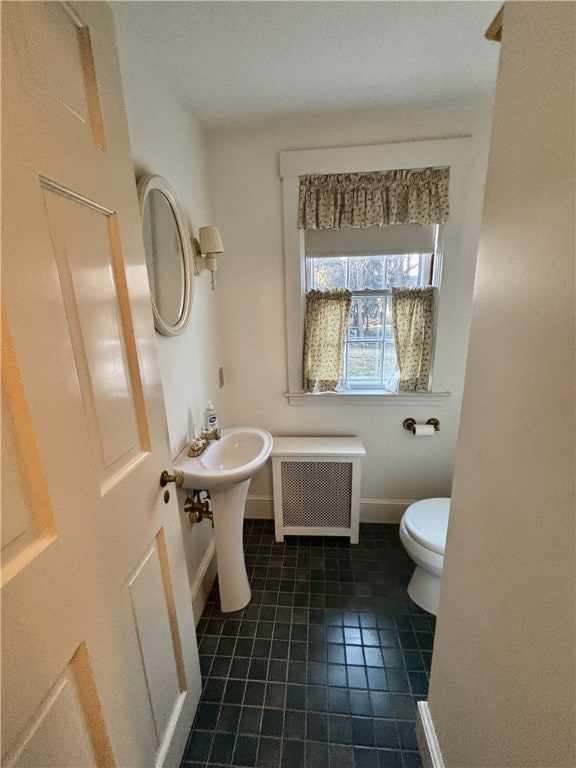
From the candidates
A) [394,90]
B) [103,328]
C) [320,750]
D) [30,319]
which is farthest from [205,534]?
[394,90]

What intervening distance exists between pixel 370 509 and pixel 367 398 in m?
0.79

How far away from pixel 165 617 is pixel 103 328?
0.85 meters

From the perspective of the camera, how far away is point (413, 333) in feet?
6.34

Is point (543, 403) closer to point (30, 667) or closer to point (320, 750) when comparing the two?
point (30, 667)

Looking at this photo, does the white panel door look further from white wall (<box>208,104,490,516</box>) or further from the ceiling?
white wall (<box>208,104,490,516</box>)

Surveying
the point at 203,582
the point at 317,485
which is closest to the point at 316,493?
the point at 317,485

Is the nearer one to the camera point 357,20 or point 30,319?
point 30,319

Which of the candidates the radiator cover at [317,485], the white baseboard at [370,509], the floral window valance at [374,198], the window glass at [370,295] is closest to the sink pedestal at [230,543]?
the radiator cover at [317,485]

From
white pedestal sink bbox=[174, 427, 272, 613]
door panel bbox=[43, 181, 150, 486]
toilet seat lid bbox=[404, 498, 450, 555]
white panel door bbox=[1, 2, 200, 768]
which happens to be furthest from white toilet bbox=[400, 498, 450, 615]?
door panel bbox=[43, 181, 150, 486]

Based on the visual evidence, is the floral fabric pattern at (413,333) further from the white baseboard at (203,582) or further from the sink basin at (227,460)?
the white baseboard at (203,582)

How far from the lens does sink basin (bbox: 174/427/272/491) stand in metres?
1.28

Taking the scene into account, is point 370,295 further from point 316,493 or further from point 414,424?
point 316,493

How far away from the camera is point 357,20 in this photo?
1120 millimetres

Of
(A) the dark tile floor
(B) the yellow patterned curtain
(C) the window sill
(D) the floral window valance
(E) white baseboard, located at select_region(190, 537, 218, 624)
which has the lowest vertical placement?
(A) the dark tile floor
